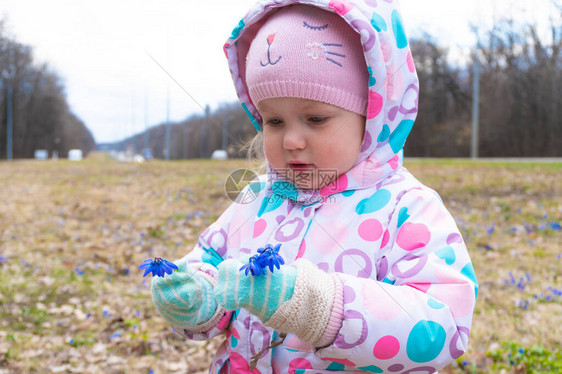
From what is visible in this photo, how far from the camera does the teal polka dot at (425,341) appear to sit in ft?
3.44

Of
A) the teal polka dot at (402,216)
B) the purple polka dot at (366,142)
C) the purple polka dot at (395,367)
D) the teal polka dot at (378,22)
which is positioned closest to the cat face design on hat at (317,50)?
the teal polka dot at (378,22)

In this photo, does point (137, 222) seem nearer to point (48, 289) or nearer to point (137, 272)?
point (137, 272)

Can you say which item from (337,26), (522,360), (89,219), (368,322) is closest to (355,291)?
(368,322)

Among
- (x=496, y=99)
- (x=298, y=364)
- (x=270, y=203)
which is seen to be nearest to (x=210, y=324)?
(x=298, y=364)

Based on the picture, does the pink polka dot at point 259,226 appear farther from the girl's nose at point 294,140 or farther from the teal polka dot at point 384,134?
the teal polka dot at point 384,134

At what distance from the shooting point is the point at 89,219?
636 cm

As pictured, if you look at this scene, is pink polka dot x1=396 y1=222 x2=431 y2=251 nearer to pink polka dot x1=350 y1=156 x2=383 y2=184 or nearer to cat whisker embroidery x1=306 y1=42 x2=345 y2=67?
pink polka dot x1=350 y1=156 x2=383 y2=184

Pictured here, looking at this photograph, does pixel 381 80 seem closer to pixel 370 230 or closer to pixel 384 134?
pixel 384 134

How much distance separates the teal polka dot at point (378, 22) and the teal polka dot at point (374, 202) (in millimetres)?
497

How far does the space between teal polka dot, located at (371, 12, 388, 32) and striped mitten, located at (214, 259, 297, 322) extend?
2.60 feet

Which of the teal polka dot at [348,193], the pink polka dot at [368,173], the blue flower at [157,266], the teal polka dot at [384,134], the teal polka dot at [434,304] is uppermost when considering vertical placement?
the teal polka dot at [384,134]

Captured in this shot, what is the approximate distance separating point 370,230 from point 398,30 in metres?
0.66

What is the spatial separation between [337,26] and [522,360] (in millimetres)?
2396

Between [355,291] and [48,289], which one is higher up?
[355,291]
